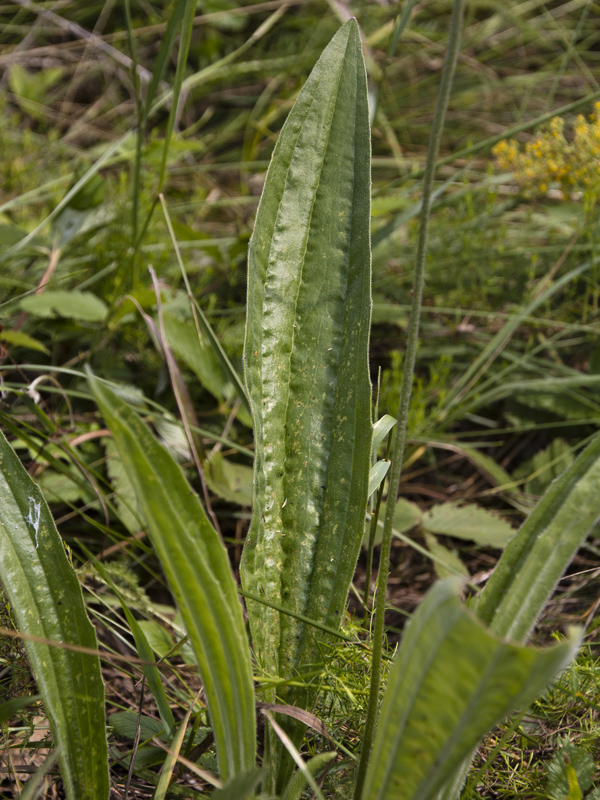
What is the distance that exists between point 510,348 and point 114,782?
137cm

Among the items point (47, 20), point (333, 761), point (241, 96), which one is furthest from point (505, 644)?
point (47, 20)

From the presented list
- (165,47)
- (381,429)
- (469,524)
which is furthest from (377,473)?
(165,47)

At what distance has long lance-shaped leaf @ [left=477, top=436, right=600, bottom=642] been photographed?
615 mm

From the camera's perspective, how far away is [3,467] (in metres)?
0.75

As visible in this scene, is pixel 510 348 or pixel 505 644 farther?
pixel 510 348

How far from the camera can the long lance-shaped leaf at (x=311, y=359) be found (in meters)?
0.82

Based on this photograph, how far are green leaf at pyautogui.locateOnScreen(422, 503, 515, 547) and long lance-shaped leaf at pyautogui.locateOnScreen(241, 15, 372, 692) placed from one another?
0.52 meters

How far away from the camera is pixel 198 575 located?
60 cm

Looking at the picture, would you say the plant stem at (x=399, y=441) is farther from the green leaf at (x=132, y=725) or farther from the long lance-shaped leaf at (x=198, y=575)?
the green leaf at (x=132, y=725)

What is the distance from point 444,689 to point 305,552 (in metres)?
0.35

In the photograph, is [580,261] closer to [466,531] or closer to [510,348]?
[510,348]

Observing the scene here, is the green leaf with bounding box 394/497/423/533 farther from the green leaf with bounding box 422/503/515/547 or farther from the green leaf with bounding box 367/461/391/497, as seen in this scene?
the green leaf with bounding box 367/461/391/497

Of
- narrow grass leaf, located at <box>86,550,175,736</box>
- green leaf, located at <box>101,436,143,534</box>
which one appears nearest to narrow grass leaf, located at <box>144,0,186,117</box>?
green leaf, located at <box>101,436,143,534</box>

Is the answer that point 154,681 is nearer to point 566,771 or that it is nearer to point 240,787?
point 240,787
